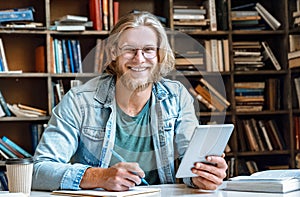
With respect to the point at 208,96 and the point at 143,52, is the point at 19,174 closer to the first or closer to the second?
the point at 143,52

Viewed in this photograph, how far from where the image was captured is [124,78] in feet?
6.43

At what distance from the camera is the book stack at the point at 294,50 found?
12.1ft

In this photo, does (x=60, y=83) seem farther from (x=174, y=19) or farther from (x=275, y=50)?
(x=275, y=50)

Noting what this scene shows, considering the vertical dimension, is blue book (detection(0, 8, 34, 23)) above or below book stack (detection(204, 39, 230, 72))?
above

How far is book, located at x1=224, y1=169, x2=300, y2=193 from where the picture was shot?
1.58 meters

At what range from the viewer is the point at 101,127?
6.22ft

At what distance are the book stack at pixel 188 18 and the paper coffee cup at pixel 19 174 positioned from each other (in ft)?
7.50

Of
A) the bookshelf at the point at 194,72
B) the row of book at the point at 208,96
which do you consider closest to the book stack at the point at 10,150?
the bookshelf at the point at 194,72

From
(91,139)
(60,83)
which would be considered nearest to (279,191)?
(91,139)

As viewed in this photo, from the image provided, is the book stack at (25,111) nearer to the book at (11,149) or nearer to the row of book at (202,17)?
the book at (11,149)

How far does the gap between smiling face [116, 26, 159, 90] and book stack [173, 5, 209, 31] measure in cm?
176

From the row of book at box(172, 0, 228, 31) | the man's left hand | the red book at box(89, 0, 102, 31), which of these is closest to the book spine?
the red book at box(89, 0, 102, 31)

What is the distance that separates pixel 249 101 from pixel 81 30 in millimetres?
1224

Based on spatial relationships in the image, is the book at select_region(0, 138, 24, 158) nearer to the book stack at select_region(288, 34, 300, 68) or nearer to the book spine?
the book spine
